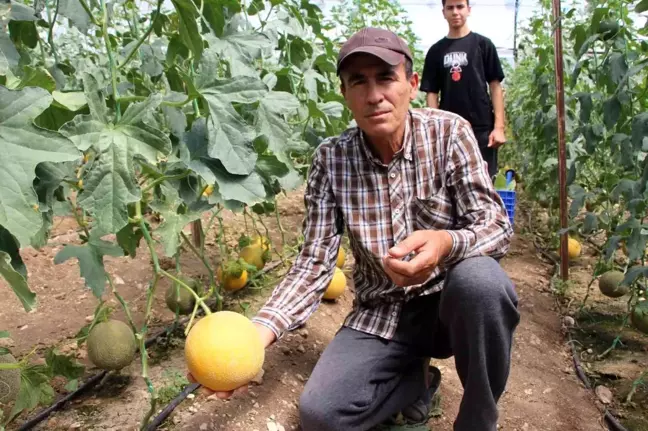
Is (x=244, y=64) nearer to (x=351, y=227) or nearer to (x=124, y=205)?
(x=351, y=227)

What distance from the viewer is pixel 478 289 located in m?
1.66

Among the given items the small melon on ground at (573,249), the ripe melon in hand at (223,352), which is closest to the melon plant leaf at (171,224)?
the ripe melon in hand at (223,352)

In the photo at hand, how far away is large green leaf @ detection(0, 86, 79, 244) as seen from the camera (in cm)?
102

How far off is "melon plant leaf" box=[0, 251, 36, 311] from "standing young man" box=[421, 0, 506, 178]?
320 centimetres

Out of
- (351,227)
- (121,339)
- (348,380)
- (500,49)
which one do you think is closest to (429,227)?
(351,227)

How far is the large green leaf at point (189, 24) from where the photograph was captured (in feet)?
4.59

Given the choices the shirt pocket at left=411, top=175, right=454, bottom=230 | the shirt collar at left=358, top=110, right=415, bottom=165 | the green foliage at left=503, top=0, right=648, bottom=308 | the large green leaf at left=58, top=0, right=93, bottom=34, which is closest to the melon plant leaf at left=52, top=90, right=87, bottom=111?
the large green leaf at left=58, top=0, right=93, bottom=34

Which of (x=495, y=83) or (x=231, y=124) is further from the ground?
(x=231, y=124)

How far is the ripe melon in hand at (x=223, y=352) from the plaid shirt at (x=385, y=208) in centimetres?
26

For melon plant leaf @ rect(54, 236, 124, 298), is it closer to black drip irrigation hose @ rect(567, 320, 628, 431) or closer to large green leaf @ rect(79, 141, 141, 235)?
large green leaf @ rect(79, 141, 141, 235)

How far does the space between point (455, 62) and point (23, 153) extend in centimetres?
322

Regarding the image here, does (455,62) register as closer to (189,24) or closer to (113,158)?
(189,24)

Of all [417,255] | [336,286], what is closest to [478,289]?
[417,255]

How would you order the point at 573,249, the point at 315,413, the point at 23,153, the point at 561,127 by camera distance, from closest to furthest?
the point at 23,153 → the point at 315,413 → the point at 561,127 → the point at 573,249
